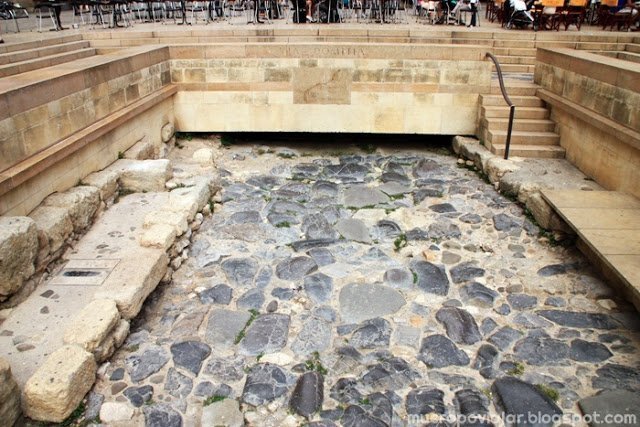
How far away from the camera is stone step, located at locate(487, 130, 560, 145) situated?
823 centimetres

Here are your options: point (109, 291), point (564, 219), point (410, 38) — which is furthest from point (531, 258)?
point (410, 38)

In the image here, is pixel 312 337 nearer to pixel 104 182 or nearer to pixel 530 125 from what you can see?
pixel 104 182

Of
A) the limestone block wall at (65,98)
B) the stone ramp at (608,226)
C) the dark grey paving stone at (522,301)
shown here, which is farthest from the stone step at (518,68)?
the limestone block wall at (65,98)

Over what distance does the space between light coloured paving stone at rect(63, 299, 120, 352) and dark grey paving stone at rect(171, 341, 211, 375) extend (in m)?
0.56

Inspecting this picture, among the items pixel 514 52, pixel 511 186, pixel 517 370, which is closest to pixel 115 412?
pixel 517 370

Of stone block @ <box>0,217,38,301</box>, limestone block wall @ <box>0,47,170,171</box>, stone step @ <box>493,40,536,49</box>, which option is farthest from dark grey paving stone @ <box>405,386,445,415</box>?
stone step @ <box>493,40,536,49</box>

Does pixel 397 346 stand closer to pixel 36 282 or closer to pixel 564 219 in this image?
pixel 564 219

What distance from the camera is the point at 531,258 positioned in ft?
19.8

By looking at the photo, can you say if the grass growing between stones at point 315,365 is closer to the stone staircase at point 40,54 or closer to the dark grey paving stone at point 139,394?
the dark grey paving stone at point 139,394

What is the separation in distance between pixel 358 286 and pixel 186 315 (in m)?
1.75

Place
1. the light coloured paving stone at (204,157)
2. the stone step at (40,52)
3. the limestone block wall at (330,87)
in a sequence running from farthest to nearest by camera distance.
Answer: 1. the limestone block wall at (330,87)
2. the light coloured paving stone at (204,157)
3. the stone step at (40,52)

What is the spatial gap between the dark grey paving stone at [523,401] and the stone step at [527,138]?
505 centimetres

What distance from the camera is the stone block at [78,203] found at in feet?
17.9

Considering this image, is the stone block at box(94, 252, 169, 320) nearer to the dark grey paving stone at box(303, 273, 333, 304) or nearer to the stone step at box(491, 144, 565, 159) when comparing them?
the dark grey paving stone at box(303, 273, 333, 304)
